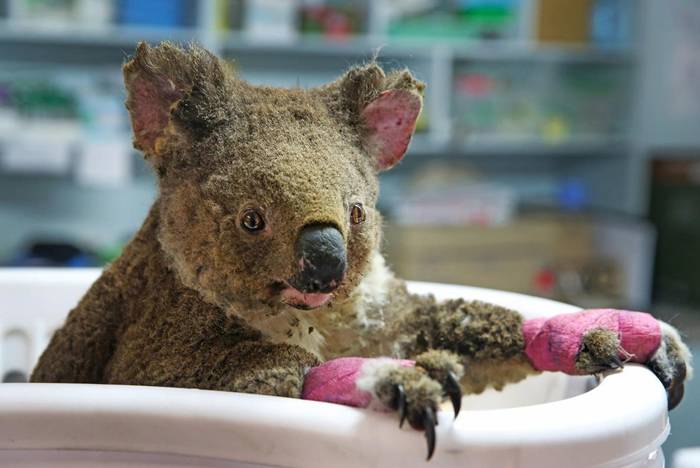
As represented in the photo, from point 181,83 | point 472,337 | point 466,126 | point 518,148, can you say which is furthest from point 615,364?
point 518,148

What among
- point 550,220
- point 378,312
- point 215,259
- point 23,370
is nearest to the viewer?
point 215,259

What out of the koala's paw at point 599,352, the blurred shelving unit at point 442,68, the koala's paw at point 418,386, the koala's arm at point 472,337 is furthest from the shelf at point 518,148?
the koala's paw at point 418,386

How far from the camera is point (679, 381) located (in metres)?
0.75

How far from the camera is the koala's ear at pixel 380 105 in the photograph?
75 cm

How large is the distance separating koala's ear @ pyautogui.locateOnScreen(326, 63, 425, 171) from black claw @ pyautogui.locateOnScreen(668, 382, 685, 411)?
1.03 ft

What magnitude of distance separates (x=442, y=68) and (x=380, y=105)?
2050 millimetres

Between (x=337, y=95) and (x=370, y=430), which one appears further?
(x=337, y=95)

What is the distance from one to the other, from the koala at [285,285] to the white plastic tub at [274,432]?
3cm

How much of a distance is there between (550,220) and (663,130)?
1.88 feet

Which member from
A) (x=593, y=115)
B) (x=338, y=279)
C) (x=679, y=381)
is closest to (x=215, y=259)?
(x=338, y=279)

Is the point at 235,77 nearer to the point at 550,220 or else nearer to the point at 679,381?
the point at 679,381

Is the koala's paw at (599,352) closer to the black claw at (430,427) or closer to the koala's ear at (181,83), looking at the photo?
the black claw at (430,427)

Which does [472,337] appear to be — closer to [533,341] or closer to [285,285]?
[533,341]

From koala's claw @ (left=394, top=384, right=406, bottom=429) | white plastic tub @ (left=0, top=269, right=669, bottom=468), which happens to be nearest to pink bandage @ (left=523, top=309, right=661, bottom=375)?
white plastic tub @ (left=0, top=269, right=669, bottom=468)
